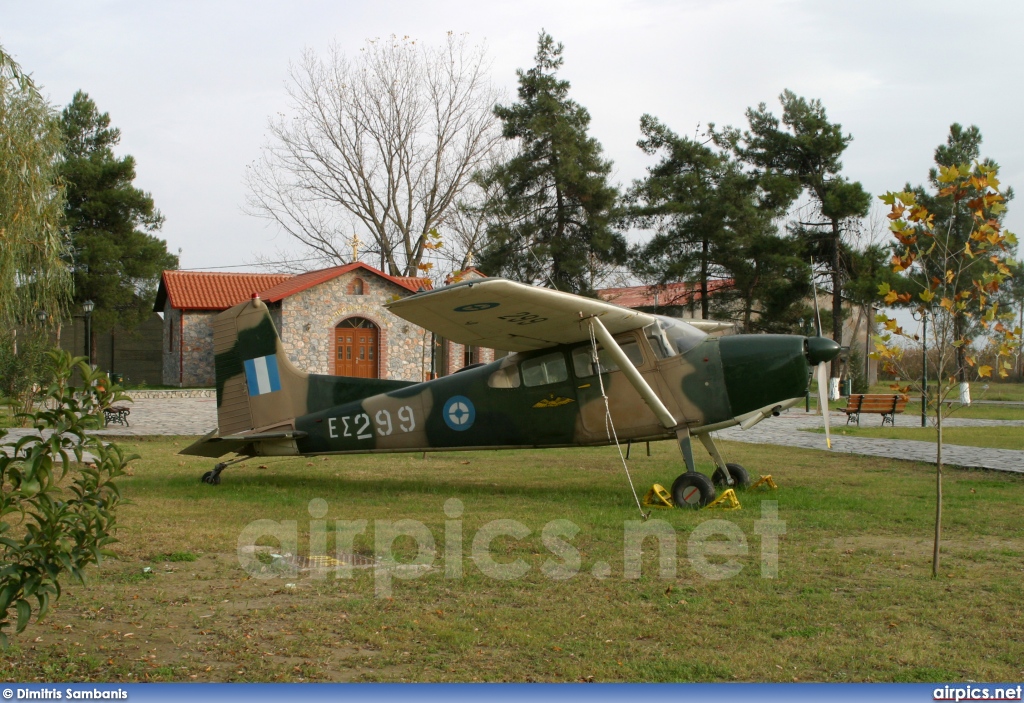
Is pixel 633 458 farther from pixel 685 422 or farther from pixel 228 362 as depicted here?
pixel 228 362

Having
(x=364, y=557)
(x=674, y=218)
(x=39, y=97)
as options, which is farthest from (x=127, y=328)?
(x=364, y=557)

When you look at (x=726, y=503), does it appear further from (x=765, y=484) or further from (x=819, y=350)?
(x=819, y=350)

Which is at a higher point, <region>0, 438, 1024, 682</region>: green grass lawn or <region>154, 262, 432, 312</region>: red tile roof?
<region>154, 262, 432, 312</region>: red tile roof

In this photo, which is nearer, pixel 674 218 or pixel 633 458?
pixel 633 458

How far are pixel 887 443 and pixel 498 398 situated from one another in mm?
10766

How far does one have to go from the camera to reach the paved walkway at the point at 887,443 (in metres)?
14.8

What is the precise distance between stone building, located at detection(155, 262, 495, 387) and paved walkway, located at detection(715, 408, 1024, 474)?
18117mm


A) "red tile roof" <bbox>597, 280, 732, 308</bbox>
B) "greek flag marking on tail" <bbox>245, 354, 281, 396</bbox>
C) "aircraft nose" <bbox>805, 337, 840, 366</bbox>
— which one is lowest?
"greek flag marking on tail" <bbox>245, 354, 281, 396</bbox>

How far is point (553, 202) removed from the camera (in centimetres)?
4272

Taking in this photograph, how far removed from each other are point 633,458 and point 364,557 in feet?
28.1

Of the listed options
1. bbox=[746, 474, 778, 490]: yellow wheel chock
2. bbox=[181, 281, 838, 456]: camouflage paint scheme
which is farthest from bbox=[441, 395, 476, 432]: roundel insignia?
bbox=[746, 474, 778, 490]: yellow wheel chock

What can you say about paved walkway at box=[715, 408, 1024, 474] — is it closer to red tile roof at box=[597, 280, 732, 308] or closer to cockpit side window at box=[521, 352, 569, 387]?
cockpit side window at box=[521, 352, 569, 387]

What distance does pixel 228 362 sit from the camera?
1214 centimetres

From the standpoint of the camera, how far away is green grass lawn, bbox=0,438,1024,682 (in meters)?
4.70
